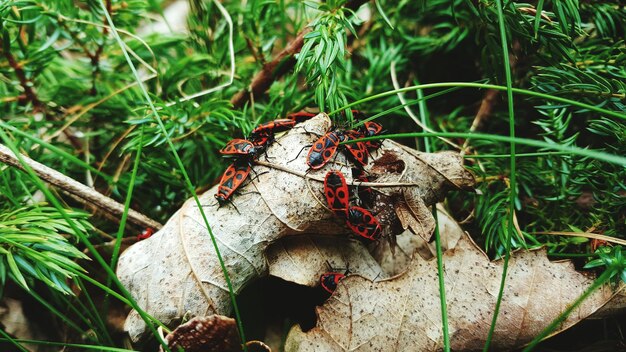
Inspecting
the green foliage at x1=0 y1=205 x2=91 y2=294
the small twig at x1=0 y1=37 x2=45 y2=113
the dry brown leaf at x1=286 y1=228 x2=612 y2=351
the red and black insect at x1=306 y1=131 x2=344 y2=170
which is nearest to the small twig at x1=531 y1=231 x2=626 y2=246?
the dry brown leaf at x1=286 y1=228 x2=612 y2=351

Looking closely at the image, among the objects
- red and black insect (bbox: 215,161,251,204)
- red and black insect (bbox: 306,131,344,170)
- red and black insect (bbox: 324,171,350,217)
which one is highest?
red and black insect (bbox: 306,131,344,170)

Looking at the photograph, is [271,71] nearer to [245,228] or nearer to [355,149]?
[355,149]

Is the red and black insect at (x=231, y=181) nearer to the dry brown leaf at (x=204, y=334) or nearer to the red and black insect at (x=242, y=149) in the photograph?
the red and black insect at (x=242, y=149)

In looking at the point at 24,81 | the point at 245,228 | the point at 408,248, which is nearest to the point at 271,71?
the point at 245,228

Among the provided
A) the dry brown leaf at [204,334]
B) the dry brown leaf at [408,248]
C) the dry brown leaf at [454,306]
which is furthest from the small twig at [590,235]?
the dry brown leaf at [204,334]

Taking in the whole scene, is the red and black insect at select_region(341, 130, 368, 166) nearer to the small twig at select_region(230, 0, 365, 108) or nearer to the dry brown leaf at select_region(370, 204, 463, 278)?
the dry brown leaf at select_region(370, 204, 463, 278)

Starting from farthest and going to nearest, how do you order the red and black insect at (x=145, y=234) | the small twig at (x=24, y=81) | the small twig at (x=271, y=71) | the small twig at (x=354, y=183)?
1. the small twig at (x=271, y=71)
2. the small twig at (x=24, y=81)
3. the red and black insect at (x=145, y=234)
4. the small twig at (x=354, y=183)

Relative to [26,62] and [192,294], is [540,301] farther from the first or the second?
[26,62]
